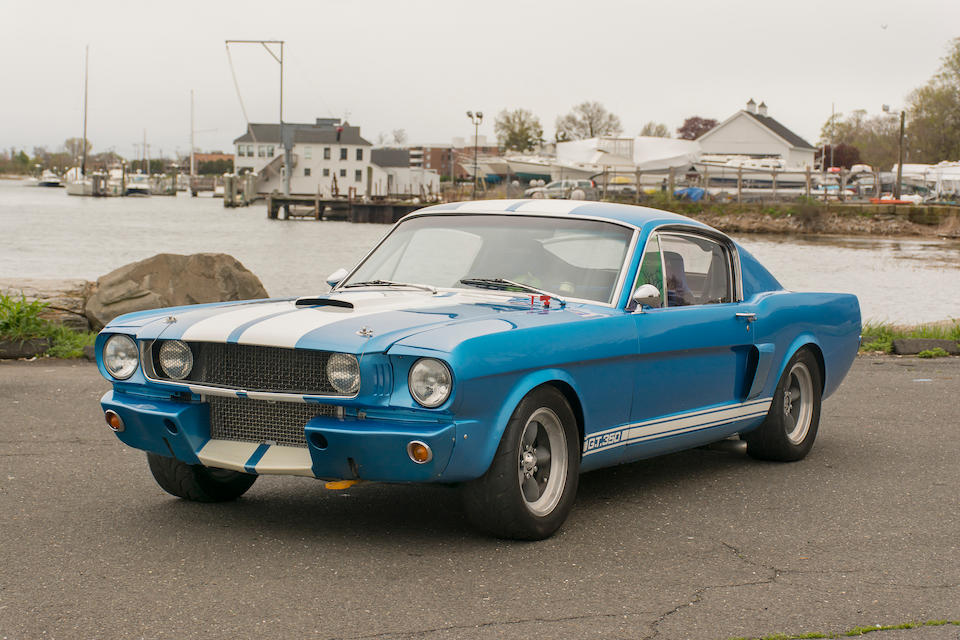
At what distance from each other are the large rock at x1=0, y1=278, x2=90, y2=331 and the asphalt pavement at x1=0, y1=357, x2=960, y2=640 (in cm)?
515

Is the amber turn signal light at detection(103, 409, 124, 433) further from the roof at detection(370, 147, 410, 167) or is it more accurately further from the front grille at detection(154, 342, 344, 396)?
the roof at detection(370, 147, 410, 167)

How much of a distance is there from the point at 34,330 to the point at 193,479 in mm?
6307

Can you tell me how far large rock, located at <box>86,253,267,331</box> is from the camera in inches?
466

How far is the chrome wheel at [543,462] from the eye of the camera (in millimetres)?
4680

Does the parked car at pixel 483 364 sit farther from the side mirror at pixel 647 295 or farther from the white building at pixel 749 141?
the white building at pixel 749 141

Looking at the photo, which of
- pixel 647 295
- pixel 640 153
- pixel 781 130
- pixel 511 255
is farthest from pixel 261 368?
pixel 781 130

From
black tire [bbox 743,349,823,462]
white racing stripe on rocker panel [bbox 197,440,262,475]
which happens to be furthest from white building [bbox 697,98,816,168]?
white racing stripe on rocker panel [bbox 197,440,262,475]

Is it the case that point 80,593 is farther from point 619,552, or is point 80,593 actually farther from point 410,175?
point 410,175

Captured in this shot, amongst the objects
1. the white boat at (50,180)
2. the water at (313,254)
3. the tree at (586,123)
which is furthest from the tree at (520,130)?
the white boat at (50,180)

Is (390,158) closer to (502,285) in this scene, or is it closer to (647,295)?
(502,285)

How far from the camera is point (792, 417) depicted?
22.3ft

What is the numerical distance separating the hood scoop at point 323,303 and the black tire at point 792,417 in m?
2.75

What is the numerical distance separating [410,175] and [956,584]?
453 feet

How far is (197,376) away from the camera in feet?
15.3
